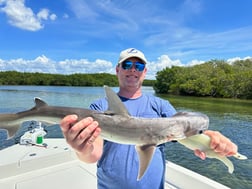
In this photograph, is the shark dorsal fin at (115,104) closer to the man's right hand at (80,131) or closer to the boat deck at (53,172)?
the man's right hand at (80,131)

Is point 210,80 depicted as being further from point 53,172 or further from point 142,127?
point 142,127

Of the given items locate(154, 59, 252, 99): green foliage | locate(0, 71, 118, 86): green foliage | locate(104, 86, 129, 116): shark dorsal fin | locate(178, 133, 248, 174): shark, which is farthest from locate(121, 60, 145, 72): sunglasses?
locate(0, 71, 118, 86): green foliage

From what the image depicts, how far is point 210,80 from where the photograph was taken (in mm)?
65375

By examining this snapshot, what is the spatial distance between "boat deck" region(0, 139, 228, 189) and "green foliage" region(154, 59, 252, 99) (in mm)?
57042

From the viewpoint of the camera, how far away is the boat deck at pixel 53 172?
4305 mm

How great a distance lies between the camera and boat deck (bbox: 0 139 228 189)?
169 inches

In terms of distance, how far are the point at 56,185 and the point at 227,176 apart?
6889 mm

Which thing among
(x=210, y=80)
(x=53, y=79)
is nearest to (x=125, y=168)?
(x=210, y=80)

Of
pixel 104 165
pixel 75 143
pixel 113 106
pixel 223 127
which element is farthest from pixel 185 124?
pixel 223 127

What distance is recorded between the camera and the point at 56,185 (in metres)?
4.34

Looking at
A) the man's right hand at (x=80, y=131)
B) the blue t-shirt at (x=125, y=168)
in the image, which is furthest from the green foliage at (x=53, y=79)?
the man's right hand at (x=80, y=131)

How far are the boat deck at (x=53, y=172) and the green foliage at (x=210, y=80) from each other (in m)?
57.0

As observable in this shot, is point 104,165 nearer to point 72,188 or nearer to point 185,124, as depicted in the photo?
point 185,124

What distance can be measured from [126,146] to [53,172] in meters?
3.21
